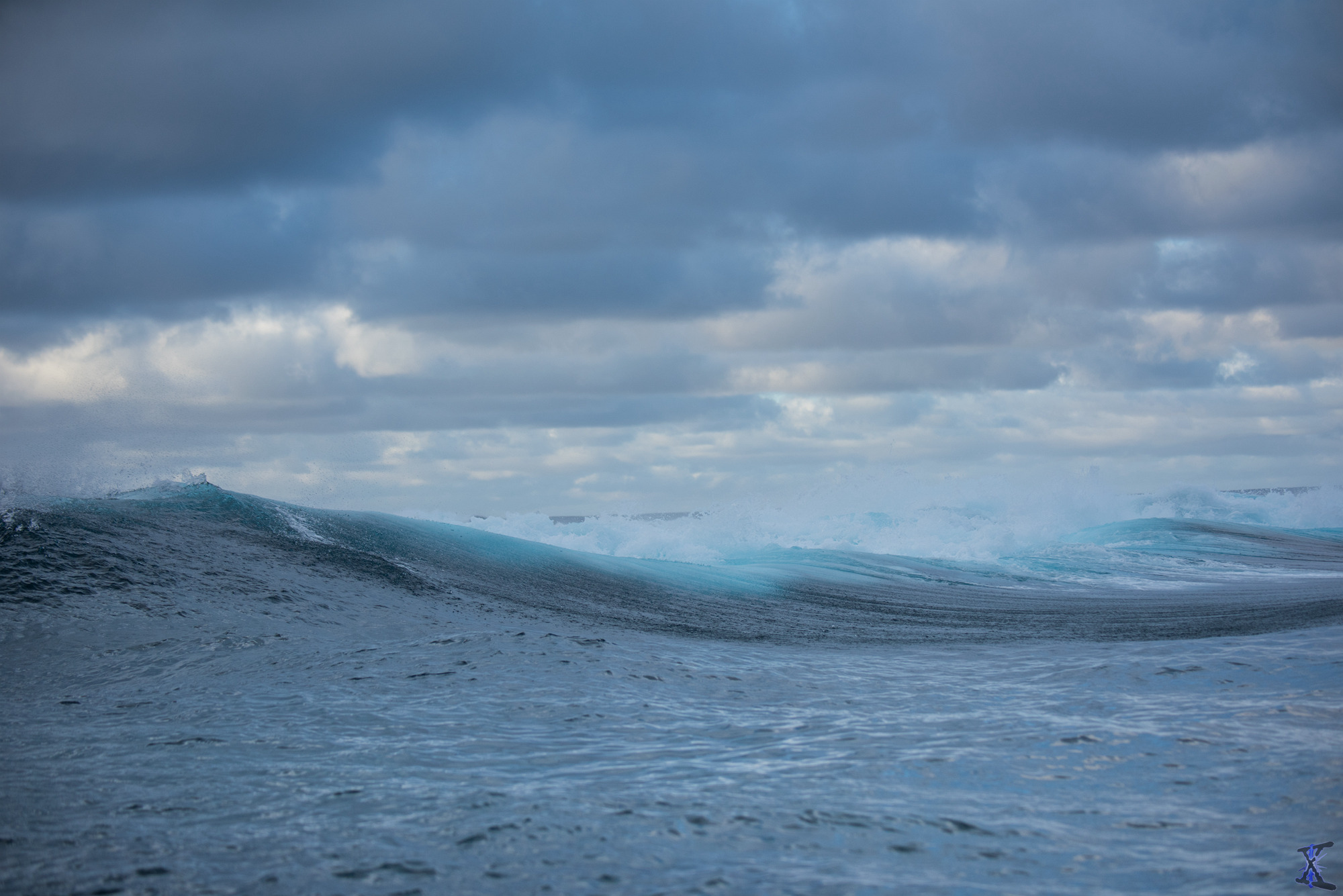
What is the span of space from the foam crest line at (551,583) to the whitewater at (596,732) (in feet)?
0.28

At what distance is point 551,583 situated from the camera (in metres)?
13.2

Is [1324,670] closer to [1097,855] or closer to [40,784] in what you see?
[1097,855]

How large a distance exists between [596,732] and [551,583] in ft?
25.8

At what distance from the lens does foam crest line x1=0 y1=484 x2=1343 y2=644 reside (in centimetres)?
960

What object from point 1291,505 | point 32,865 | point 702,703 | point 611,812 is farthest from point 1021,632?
point 1291,505

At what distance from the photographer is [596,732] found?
541cm

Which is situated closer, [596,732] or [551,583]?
[596,732]

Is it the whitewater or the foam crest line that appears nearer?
the whitewater

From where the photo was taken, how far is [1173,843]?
3.59 m

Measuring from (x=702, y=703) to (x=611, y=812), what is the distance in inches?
90.5

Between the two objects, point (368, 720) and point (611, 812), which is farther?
point (368, 720)

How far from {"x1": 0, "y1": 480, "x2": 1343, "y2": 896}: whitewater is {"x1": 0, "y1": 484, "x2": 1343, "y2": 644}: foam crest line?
85 mm

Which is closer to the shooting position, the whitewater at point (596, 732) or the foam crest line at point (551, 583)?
the whitewater at point (596, 732)

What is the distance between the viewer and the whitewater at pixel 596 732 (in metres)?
3.47
